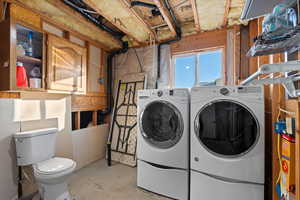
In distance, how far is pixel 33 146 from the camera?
166cm

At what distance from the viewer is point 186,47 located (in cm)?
254

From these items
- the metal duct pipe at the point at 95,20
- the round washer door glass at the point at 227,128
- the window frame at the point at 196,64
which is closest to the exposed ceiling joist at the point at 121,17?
the metal duct pipe at the point at 95,20

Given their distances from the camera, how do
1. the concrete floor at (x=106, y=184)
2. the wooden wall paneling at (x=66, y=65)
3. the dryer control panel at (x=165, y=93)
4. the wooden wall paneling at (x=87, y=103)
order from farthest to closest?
1. the wooden wall paneling at (x=87, y=103)
2. the wooden wall paneling at (x=66, y=65)
3. the concrete floor at (x=106, y=184)
4. the dryer control panel at (x=165, y=93)

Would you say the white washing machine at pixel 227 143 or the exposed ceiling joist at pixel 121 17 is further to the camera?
the exposed ceiling joist at pixel 121 17

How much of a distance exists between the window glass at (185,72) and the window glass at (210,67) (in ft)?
0.39

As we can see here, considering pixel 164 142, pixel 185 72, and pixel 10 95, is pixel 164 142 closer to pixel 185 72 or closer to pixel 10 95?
pixel 185 72

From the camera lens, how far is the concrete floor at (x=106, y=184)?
5.82ft

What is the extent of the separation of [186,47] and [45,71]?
218 cm

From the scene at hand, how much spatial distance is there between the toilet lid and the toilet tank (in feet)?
0.35

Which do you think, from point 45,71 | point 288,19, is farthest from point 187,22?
point 45,71

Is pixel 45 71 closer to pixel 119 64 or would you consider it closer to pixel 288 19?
pixel 119 64

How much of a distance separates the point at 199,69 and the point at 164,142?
1.44 metres

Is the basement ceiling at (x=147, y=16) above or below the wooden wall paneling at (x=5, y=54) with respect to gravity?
above

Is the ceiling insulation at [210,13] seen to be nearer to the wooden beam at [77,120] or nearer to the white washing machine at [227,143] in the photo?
the white washing machine at [227,143]
